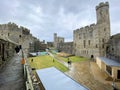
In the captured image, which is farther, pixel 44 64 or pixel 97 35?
pixel 97 35

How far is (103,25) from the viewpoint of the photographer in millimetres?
28453

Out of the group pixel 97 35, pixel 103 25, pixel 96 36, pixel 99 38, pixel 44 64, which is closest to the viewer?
pixel 44 64

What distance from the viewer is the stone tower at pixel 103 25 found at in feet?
92.2

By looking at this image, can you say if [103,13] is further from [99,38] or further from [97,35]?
[99,38]

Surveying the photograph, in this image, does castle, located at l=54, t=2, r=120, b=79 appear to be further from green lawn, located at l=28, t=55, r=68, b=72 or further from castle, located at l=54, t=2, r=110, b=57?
green lawn, located at l=28, t=55, r=68, b=72

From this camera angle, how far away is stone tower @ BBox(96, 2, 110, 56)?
1107 inches

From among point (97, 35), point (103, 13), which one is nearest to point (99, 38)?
point (97, 35)

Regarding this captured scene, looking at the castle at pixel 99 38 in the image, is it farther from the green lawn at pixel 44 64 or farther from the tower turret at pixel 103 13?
the green lawn at pixel 44 64

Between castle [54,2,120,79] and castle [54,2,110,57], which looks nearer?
castle [54,2,120,79]

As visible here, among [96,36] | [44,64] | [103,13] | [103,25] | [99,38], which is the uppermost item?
[103,13]

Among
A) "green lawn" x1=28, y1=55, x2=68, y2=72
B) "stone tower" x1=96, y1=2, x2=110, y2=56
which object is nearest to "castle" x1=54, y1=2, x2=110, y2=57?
"stone tower" x1=96, y1=2, x2=110, y2=56

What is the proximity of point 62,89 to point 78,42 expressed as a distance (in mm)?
33030

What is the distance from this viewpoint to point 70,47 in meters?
44.7

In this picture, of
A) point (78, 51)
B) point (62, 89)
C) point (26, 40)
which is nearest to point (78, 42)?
point (78, 51)
